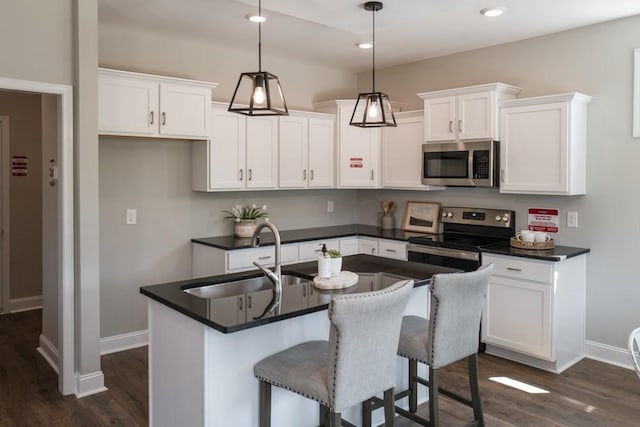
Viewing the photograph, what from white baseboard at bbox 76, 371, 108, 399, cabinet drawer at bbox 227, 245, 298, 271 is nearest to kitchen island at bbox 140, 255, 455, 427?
white baseboard at bbox 76, 371, 108, 399

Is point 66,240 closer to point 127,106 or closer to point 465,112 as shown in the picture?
point 127,106

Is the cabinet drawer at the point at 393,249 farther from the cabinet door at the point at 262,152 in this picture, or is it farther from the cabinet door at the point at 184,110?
A: the cabinet door at the point at 184,110

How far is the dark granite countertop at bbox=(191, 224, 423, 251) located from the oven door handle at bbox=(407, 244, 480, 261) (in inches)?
5.7

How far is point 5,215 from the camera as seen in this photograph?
5.36 meters

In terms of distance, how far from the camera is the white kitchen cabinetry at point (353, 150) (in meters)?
5.18

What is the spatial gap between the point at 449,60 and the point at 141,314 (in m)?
3.70

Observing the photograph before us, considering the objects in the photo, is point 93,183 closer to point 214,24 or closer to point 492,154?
point 214,24

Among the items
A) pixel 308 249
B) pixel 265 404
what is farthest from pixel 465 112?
pixel 265 404

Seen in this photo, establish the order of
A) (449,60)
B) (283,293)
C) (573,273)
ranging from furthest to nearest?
(449,60), (573,273), (283,293)

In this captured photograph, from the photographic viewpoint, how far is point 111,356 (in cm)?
406

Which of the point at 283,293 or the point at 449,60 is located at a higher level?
the point at 449,60

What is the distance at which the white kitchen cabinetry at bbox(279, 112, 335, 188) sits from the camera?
486 centimetres

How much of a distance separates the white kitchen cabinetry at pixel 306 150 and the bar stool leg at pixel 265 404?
9.04ft

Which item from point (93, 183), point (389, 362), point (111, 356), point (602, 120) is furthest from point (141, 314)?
point (602, 120)
